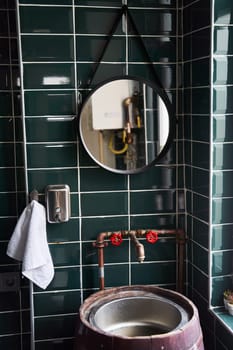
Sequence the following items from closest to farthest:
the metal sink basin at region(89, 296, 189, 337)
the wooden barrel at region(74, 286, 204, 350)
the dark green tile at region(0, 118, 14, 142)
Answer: the wooden barrel at region(74, 286, 204, 350)
the metal sink basin at region(89, 296, 189, 337)
the dark green tile at region(0, 118, 14, 142)

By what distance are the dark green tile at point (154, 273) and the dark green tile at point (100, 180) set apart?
1.11ft

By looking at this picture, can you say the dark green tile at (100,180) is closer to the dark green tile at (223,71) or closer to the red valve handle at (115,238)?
the red valve handle at (115,238)

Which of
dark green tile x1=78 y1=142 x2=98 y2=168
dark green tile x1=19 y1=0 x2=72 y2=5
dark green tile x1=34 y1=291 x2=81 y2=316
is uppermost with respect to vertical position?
dark green tile x1=19 y1=0 x2=72 y2=5

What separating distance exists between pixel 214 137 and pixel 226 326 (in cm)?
68

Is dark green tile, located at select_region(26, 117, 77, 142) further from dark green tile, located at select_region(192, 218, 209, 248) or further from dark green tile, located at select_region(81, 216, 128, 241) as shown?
dark green tile, located at select_region(192, 218, 209, 248)

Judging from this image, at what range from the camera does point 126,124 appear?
1847 mm

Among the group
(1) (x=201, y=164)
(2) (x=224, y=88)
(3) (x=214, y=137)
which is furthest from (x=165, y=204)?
(2) (x=224, y=88)

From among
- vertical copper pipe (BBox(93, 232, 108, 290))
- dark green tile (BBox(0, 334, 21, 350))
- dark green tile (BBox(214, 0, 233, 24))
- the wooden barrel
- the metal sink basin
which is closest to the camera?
the wooden barrel

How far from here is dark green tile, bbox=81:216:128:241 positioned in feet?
6.22

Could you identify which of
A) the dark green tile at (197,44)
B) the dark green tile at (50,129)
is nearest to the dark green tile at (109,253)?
the dark green tile at (50,129)

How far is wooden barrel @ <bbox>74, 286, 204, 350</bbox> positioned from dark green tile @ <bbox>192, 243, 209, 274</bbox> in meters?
0.15

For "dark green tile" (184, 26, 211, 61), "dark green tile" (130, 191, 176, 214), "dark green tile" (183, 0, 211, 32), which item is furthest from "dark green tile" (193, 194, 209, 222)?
"dark green tile" (183, 0, 211, 32)

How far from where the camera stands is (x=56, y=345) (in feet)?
6.31

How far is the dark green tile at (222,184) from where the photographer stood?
1749mm
